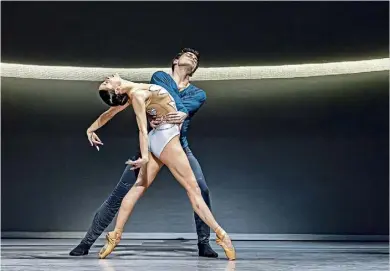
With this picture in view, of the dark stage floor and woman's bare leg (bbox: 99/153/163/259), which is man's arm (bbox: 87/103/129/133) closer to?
woman's bare leg (bbox: 99/153/163/259)

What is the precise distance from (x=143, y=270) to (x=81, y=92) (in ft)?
7.93

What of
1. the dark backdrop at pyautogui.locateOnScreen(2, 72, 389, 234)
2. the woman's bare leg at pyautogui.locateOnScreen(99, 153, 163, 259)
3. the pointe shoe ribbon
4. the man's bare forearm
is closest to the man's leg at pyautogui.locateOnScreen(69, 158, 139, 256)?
the woman's bare leg at pyautogui.locateOnScreen(99, 153, 163, 259)

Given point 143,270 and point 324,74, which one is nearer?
point 143,270

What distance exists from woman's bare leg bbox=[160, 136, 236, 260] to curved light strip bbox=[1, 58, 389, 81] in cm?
167

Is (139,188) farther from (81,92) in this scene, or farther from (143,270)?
(81,92)

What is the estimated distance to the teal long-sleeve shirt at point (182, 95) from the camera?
3.33 m

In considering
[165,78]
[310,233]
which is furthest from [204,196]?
[310,233]

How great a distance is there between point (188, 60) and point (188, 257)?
0.94m

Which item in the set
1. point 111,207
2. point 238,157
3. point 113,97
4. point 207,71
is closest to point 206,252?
point 111,207

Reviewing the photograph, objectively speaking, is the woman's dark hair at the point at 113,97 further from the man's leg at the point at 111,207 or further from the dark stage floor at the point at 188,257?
the dark stage floor at the point at 188,257

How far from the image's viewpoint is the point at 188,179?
3217mm

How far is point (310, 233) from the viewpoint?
4859 mm

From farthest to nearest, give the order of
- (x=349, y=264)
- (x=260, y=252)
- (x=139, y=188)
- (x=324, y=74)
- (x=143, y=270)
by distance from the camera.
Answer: (x=324, y=74) → (x=260, y=252) → (x=139, y=188) → (x=349, y=264) → (x=143, y=270)

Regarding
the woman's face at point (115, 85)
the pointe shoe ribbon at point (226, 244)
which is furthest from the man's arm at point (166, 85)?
the pointe shoe ribbon at point (226, 244)
